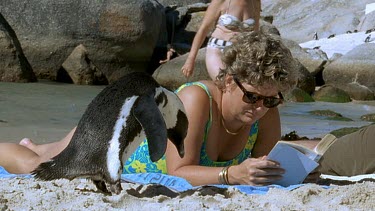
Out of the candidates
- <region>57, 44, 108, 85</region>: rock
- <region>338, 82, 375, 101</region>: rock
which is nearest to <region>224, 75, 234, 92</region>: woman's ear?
<region>57, 44, 108, 85</region>: rock

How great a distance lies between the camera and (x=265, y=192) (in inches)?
148

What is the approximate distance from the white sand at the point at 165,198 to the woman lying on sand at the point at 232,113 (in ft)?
0.79

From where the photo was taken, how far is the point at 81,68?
46.4 feet

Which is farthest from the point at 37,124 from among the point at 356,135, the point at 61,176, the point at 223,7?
the point at 61,176

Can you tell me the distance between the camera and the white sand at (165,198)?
3.25 meters

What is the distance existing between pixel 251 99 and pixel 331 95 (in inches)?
413

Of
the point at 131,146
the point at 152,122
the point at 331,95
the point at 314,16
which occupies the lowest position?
the point at 314,16

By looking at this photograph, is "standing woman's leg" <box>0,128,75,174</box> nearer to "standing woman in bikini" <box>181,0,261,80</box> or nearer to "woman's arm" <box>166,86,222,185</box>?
"woman's arm" <box>166,86,222,185</box>

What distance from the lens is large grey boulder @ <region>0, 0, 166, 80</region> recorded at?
1436cm

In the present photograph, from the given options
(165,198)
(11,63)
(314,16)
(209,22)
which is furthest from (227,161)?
(314,16)

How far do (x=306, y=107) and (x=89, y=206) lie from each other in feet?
32.1

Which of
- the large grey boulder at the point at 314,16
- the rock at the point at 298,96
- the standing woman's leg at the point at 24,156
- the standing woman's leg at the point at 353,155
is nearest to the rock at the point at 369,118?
the rock at the point at 298,96

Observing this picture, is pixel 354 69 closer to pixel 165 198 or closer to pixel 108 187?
pixel 165 198

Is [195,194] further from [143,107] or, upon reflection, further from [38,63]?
[38,63]
